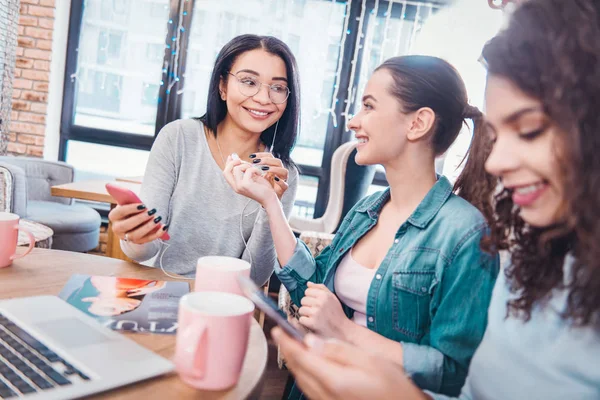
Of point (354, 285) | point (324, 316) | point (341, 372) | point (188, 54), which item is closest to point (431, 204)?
point (354, 285)

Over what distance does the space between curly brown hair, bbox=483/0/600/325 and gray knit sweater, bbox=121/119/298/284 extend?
91 cm

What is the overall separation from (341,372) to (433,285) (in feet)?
1.68

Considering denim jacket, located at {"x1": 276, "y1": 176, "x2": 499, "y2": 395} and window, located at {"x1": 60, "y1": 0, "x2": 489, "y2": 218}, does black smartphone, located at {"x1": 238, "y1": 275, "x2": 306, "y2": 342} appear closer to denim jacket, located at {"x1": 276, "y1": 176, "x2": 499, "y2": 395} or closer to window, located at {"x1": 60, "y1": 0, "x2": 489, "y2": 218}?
denim jacket, located at {"x1": 276, "y1": 176, "x2": 499, "y2": 395}

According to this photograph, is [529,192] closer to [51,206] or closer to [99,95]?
[51,206]

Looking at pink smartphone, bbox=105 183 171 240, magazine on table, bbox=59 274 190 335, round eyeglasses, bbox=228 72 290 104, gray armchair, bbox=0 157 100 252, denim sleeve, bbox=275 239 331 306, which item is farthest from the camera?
gray armchair, bbox=0 157 100 252

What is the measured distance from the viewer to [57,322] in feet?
2.52

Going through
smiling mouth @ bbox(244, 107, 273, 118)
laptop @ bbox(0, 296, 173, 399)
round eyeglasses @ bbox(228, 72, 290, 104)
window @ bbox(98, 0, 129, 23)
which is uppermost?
window @ bbox(98, 0, 129, 23)

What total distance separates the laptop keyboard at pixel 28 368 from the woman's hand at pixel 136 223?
0.44 metres

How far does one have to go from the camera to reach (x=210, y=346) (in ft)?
2.02

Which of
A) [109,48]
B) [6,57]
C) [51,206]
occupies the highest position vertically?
[109,48]

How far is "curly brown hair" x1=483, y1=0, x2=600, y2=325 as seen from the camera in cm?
57

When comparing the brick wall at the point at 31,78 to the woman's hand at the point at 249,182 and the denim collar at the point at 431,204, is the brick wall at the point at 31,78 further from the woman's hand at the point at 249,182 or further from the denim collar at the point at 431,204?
the denim collar at the point at 431,204

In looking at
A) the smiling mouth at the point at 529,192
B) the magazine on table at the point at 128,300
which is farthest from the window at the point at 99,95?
the smiling mouth at the point at 529,192

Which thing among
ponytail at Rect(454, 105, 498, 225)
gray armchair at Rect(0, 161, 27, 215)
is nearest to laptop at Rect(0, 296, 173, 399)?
ponytail at Rect(454, 105, 498, 225)
